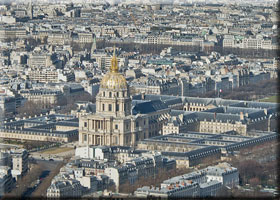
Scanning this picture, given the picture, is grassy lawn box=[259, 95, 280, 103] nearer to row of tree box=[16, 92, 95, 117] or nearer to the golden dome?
row of tree box=[16, 92, 95, 117]

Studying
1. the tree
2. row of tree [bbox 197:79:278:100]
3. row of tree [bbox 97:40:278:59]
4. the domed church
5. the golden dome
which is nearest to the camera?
the tree

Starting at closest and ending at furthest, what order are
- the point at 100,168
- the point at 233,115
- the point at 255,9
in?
the point at 100,168 < the point at 233,115 < the point at 255,9

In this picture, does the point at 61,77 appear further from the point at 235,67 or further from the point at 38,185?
the point at 38,185

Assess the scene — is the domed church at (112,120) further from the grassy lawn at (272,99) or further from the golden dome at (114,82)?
the grassy lawn at (272,99)

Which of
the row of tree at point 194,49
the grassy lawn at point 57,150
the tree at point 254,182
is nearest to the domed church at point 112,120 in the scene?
the grassy lawn at point 57,150

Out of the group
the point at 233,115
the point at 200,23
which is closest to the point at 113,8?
the point at 200,23

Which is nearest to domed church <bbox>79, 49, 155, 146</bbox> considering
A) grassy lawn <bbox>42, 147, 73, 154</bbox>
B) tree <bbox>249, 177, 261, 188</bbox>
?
grassy lawn <bbox>42, 147, 73, 154</bbox>

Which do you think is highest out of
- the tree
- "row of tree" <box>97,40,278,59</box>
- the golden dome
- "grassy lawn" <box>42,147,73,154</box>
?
the golden dome

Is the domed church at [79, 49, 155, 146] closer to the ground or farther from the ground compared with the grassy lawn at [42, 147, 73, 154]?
farther from the ground
